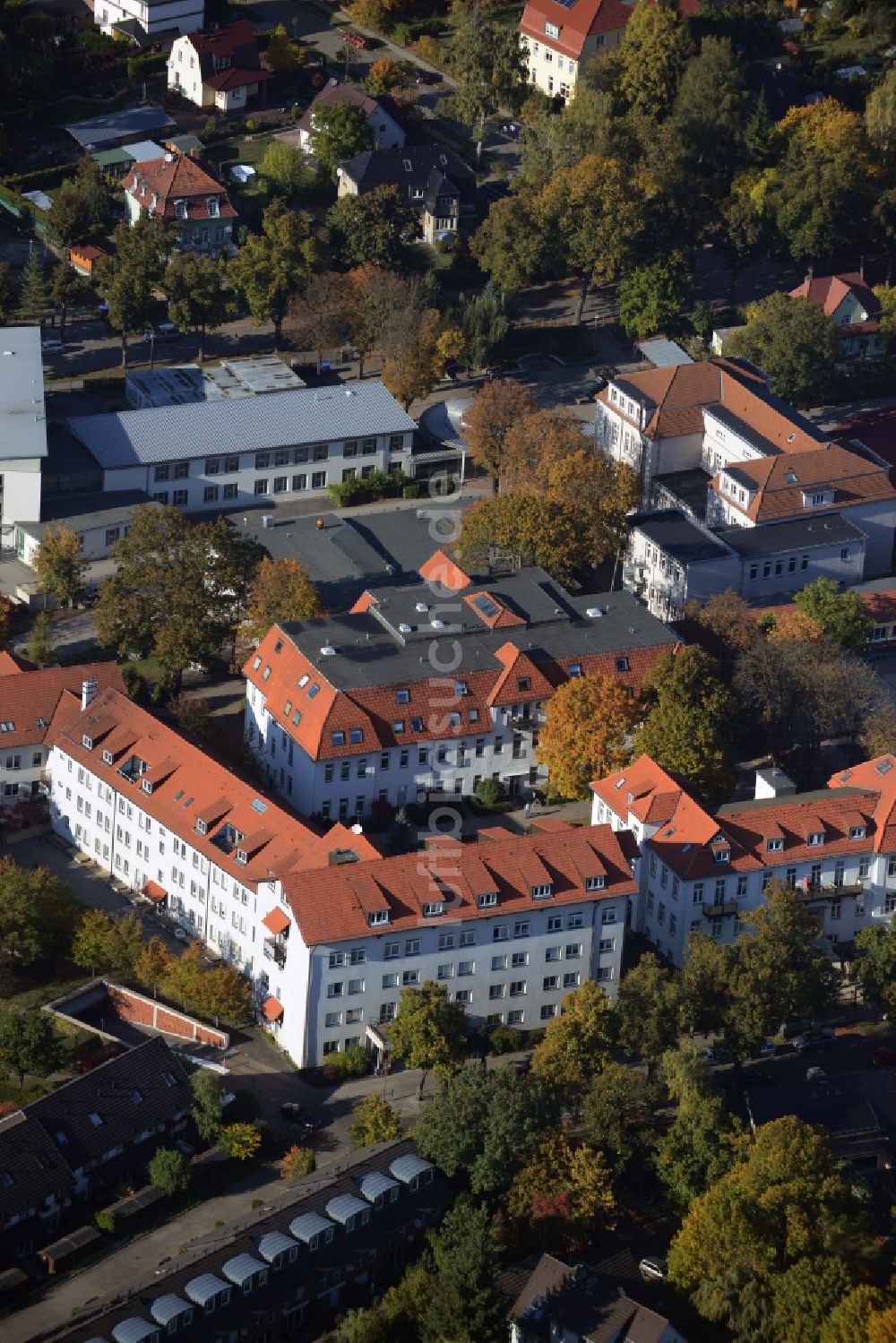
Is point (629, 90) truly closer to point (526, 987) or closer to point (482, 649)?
point (482, 649)

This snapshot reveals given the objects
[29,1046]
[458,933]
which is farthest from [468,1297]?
[29,1046]

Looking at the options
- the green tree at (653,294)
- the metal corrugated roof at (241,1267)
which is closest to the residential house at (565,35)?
the green tree at (653,294)

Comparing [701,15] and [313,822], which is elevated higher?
[701,15]

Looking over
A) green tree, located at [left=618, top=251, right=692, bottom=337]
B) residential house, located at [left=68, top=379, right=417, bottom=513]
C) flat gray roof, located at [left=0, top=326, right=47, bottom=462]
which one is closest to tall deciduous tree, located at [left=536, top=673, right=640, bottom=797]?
residential house, located at [left=68, top=379, right=417, bottom=513]

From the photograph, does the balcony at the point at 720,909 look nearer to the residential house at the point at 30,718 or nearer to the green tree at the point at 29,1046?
the green tree at the point at 29,1046

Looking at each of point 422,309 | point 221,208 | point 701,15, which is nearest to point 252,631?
point 422,309

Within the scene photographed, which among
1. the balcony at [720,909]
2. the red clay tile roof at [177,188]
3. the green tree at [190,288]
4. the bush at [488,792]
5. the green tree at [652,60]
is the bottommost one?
the bush at [488,792]

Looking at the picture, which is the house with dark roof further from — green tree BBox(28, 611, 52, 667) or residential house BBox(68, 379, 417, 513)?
green tree BBox(28, 611, 52, 667)
